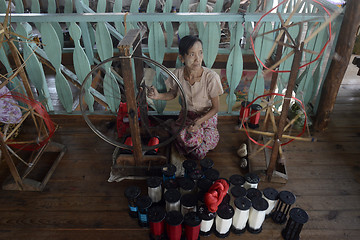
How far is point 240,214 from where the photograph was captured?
4.32ft

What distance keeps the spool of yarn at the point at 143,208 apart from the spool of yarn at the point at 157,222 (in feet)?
0.13

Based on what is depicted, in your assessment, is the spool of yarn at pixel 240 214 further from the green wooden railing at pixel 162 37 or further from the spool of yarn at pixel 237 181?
the green wooden railing at pixel 162 37

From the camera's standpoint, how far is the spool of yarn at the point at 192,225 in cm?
126

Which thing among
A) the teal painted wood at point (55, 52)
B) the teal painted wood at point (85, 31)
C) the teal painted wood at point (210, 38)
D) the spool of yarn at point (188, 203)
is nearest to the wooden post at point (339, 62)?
the teal painted wood at point (210, 38)

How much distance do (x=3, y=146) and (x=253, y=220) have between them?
1.29 m

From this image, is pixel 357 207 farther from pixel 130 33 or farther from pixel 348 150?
pixel 130 33

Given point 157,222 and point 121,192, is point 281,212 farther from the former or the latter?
point 121,192

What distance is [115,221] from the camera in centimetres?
147

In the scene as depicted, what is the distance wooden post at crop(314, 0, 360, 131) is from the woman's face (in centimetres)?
95

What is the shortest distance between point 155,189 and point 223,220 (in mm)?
362

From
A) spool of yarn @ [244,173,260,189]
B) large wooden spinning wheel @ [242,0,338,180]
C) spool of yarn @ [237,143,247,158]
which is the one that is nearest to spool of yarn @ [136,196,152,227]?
spool of yarn @ [244,173,260,189]

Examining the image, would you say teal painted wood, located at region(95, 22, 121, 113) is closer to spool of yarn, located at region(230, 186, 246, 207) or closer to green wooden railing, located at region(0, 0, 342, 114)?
green wooden railing, located at region(0, 0, 342, 114)

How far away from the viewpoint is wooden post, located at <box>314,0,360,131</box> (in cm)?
171

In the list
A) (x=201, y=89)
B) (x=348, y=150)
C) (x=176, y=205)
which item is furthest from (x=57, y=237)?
(x=348, y=150)
